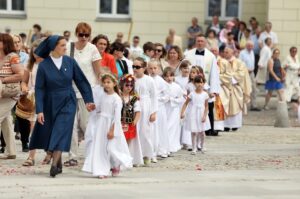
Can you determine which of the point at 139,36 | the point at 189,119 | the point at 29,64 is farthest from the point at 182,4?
the point at 29,64

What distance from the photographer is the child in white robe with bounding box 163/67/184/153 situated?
18.3 meters

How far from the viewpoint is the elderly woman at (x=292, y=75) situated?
29.2 meters

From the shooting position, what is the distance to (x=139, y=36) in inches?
1280

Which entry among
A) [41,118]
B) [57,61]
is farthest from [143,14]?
[41,118]

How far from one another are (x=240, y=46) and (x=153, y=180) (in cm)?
1705

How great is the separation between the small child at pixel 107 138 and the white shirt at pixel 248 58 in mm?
14824

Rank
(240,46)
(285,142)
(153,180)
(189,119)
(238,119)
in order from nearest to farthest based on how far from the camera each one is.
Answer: (153,180) < (189,119) < (285,142) < (238,119) < (240,46)

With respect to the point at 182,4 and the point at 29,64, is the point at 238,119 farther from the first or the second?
the point at 182,4

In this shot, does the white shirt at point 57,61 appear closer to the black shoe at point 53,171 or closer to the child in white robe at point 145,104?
the black shoe at point 53,171

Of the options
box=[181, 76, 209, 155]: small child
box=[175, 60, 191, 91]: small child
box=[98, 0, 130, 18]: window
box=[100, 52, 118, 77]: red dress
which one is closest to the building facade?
box=[98, 0, 130, 18]: window

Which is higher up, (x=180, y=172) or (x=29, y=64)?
(x=29, y=64)

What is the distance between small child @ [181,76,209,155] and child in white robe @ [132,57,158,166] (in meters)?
1.67

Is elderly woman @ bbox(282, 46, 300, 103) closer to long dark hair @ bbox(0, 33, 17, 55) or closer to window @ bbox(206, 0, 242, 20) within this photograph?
window @ bbox(206, 0, 242, 20)

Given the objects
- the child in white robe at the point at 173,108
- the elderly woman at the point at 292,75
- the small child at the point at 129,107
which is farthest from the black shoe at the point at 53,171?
the elderly woman at the point at 292,75
